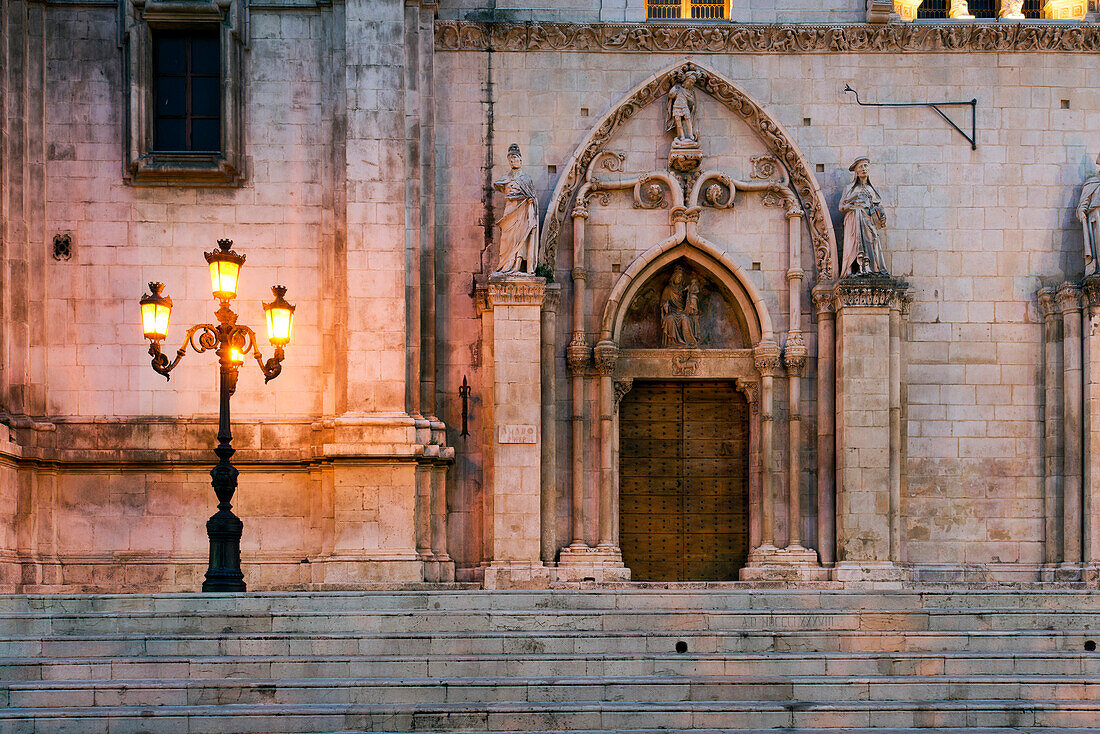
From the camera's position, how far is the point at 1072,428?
2117 centimetres

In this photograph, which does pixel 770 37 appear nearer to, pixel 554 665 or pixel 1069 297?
pixel 1069 297

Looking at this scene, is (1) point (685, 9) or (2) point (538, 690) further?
(1) point (685, 9)

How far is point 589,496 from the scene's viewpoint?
70.4 feet

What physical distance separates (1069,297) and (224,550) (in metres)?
14.9

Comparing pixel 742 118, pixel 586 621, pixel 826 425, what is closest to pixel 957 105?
pixel 742 118

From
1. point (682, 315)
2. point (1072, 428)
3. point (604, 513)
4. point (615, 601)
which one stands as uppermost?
point (682, 315)

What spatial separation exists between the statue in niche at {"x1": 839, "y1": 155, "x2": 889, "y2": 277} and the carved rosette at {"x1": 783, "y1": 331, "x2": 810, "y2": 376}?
1.43m

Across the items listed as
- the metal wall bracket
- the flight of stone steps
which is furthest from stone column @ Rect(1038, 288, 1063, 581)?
the flight of stone steps

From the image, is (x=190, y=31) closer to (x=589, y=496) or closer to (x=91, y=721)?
(x=589, y=496)

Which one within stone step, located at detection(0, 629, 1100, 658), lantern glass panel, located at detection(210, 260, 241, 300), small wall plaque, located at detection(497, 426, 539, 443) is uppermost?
lantern glass panel, located at detection(210, 260, 241, 300)

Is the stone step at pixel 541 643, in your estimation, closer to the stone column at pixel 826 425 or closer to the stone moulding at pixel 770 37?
the stone column at pixel 826 425

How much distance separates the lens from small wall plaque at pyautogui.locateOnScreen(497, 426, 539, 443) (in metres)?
20.5

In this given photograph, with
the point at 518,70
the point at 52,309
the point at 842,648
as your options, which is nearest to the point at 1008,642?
the point at 842,648

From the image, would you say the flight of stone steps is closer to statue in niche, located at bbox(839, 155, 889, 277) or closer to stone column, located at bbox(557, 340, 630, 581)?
stone column, located at bbox(557, 340, 630, 581)
